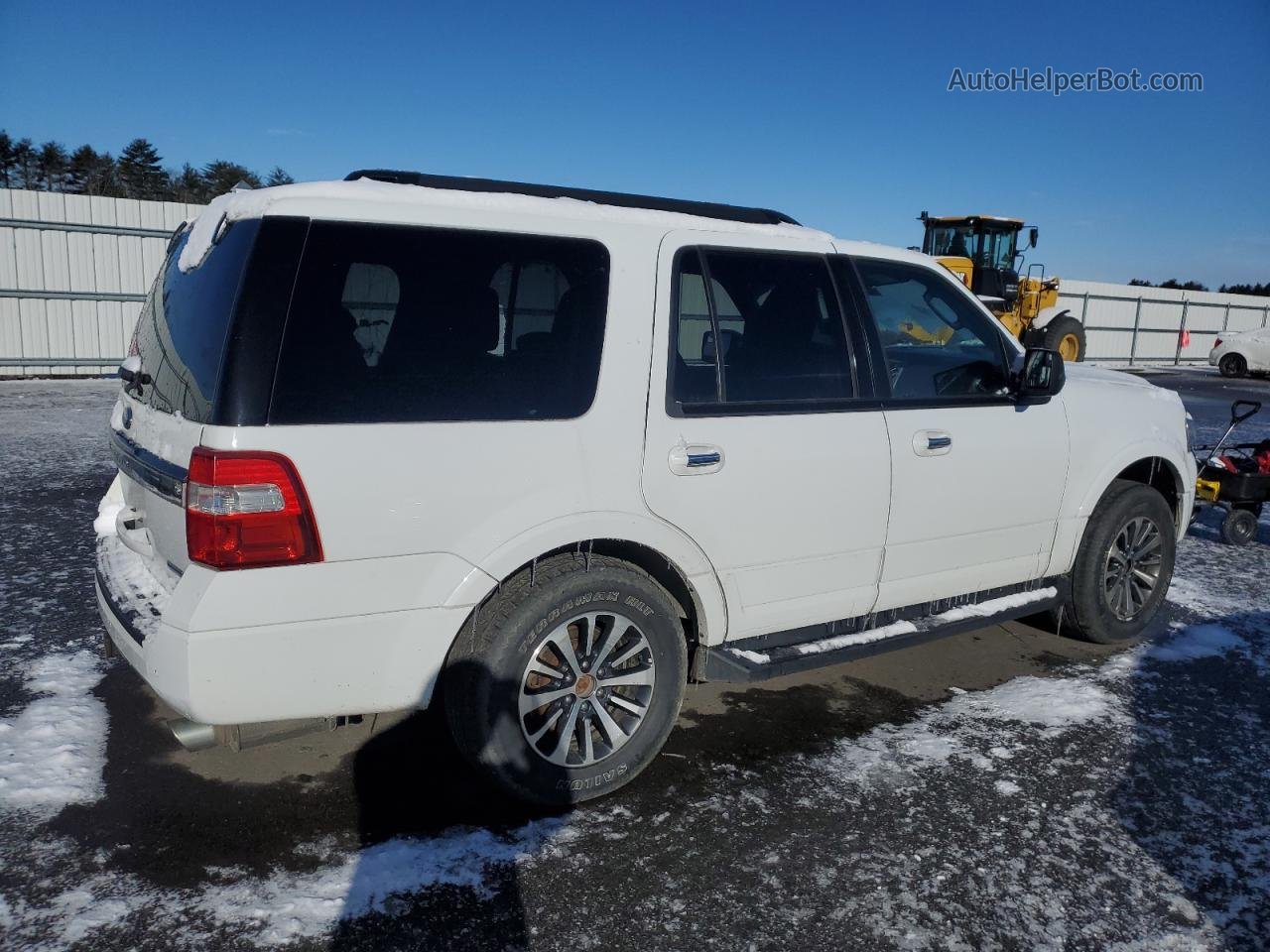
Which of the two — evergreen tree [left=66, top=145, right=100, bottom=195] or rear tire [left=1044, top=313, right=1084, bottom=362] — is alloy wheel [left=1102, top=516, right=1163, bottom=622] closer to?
rear tire [left=1044, top=313, right=1084, bottom=362]

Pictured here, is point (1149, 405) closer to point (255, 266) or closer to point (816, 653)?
point (816, 653)

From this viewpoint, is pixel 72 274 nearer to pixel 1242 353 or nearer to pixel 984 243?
pixel 984 243

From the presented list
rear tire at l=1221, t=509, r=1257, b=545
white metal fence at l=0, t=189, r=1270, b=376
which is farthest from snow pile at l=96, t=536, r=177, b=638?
white metal fence at l=0, t=189, r=1270, b=376

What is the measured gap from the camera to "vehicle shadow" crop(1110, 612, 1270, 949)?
2703mm

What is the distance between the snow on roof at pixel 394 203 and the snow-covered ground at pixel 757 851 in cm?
181

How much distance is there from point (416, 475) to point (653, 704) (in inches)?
46.3

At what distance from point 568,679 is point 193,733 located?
3.64ft

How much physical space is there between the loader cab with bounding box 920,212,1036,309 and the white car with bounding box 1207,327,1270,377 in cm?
926

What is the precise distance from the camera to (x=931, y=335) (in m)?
4.09

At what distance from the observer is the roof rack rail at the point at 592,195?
3.07 metres

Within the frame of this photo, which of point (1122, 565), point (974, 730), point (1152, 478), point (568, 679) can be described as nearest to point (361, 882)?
point (568, 679)

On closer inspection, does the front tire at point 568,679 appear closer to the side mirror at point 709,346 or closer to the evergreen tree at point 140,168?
the side mirror at point 709,346

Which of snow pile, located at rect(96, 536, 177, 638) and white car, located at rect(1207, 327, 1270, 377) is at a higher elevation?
white car, located at rect(1207, 327, 1270, 377)

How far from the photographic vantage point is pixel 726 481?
3.21 meters
